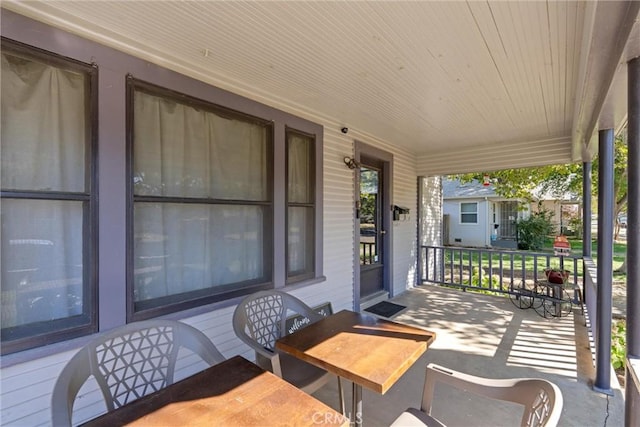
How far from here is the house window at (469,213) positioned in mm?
13133

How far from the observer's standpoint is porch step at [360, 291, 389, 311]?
175 inches

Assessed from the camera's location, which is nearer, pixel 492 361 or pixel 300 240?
pixel 492 361

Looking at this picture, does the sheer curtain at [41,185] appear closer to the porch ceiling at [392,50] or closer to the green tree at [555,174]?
the porch ceiling at [392,50]

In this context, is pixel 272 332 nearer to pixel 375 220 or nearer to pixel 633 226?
pixel 633 226

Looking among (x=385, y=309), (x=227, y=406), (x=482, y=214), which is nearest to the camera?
(x=227, y=406)

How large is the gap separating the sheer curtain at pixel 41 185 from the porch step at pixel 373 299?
3.46 m

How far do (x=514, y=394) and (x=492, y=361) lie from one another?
2.05 m

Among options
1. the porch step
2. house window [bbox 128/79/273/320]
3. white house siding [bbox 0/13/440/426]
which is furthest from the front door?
house window [bbox 128/79/273/320]

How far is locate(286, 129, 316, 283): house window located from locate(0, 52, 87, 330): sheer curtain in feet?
5.86

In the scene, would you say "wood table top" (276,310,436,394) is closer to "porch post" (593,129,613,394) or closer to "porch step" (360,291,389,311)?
"porch post" (593,129,613,394)

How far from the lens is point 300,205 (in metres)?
3.33

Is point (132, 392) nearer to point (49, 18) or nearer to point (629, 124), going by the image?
point (49, 18)

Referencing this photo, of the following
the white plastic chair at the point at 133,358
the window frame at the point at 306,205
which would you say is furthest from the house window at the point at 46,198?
the window frame at the point at 306,205

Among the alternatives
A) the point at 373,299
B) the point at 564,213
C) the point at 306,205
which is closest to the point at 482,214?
the point at 564,213
